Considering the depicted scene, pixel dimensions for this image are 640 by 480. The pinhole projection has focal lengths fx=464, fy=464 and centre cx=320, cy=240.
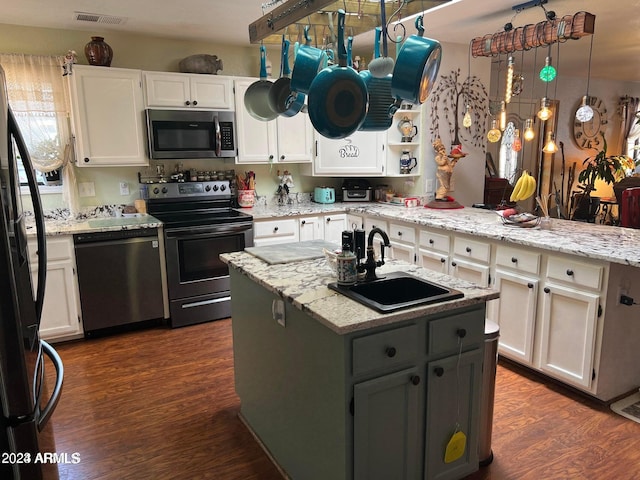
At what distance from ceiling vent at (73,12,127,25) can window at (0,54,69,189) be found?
0.40 meters

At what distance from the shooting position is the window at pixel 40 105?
3.59 meters

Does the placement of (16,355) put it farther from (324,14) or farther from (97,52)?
(97,52)

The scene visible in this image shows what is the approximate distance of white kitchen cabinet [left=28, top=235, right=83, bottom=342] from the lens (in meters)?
3.44

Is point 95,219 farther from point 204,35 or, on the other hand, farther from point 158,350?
point 204,35

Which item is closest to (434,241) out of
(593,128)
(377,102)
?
(377,102)

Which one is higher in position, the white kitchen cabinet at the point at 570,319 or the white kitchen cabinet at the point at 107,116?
the white kitchen cabinet at the point at 107,116

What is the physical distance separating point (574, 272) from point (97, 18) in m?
3.74

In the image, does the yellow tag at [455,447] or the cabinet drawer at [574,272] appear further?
the cabinet drawer at [574,272]

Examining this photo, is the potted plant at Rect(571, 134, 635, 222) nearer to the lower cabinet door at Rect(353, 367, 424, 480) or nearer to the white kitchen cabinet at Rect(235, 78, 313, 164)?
the white kitchen cabinet at Rect(235, 78, 313, 164)

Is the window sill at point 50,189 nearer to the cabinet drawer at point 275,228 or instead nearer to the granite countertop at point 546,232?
the cabinet drawer at point 275,228

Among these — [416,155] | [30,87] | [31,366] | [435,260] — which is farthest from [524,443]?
[30,87]

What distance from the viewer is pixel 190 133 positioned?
406cm

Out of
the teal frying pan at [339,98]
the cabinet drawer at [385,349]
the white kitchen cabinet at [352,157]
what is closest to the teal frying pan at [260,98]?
the teal frying pan at [339,98]

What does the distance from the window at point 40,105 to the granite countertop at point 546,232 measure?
2748 mm
